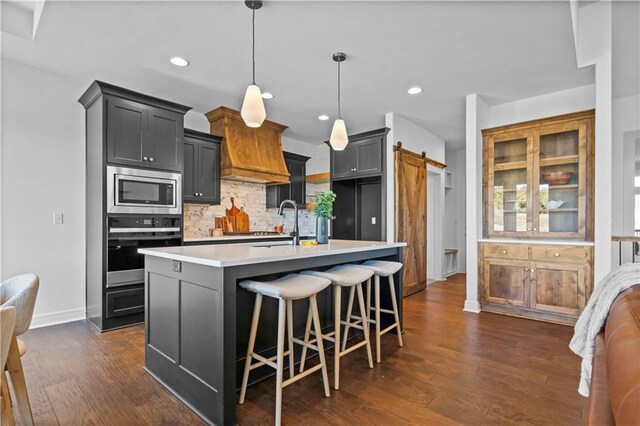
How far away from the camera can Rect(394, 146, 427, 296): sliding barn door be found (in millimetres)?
4715

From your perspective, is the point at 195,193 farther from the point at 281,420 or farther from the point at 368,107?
the point at 281,420

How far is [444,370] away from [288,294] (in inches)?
55.5

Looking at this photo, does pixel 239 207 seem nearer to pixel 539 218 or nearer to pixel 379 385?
pixel 379 385

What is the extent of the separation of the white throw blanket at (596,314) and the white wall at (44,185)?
4324mm

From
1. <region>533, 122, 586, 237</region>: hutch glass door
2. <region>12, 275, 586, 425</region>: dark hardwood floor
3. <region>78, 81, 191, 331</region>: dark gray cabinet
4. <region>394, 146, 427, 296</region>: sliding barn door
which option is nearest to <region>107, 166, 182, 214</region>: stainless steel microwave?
<region>78, 81, 191, 331</region>: dark gray cabinet

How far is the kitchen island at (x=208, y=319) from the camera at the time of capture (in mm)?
1738

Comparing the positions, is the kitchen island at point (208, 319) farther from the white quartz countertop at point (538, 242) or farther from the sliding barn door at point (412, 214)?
the sliding barn door at point (412, 214)

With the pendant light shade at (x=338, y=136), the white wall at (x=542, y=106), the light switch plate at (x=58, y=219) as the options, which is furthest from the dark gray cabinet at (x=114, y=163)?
the white wall at (x=542, y=106)

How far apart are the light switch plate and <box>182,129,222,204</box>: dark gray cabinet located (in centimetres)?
129

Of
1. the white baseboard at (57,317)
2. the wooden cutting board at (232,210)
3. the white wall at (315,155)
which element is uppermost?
the white wall at (315,155)

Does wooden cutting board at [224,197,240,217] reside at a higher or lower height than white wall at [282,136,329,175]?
lower

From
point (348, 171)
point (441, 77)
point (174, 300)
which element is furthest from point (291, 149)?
point (174, 300)

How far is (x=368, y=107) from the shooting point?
14.7 ft

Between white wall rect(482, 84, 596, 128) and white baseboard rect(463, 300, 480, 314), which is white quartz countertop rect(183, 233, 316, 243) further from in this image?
white wall rect(482, 84, 596, 128)
